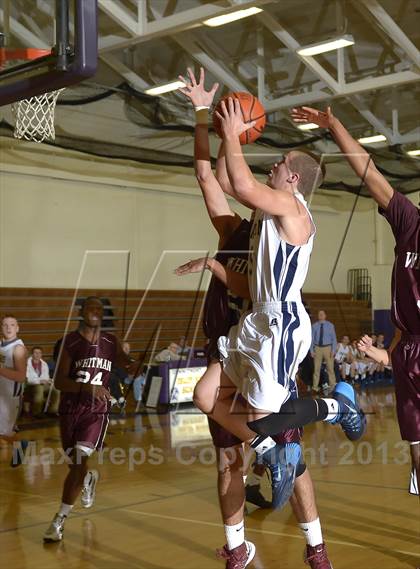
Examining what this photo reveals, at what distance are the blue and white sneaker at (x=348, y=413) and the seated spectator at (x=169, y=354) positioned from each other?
30.4 feet

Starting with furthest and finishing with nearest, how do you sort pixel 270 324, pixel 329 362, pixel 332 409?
pixel 329 362, pixel 332 409, pixel 270 324

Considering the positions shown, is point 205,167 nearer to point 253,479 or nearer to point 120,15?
point 253,479

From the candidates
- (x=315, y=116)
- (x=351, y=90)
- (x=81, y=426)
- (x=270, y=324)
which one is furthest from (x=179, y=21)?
(x=270, y=324)

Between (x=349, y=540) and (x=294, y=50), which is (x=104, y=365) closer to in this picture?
(x=349, y=540)

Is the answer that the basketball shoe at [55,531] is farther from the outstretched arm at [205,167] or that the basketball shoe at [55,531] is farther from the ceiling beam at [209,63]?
the ceiling beam at [209,63]

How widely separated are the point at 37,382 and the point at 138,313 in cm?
386

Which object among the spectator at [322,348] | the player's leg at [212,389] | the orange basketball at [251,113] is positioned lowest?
the player's leg at [212,389]

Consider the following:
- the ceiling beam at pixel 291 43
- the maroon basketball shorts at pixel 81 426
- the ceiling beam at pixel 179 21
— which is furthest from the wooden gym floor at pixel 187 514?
the ceiling beam at pixel 291 43

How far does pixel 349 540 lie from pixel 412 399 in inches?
48.4

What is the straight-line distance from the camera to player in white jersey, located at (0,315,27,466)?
623cm

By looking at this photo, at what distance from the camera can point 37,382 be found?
11.8m

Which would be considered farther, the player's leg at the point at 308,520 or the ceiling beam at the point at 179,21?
the ceiling beam at the point at 179,21

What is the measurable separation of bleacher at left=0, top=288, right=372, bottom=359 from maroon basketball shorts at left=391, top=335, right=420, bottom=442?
865 centimetres

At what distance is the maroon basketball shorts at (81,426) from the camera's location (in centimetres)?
530
